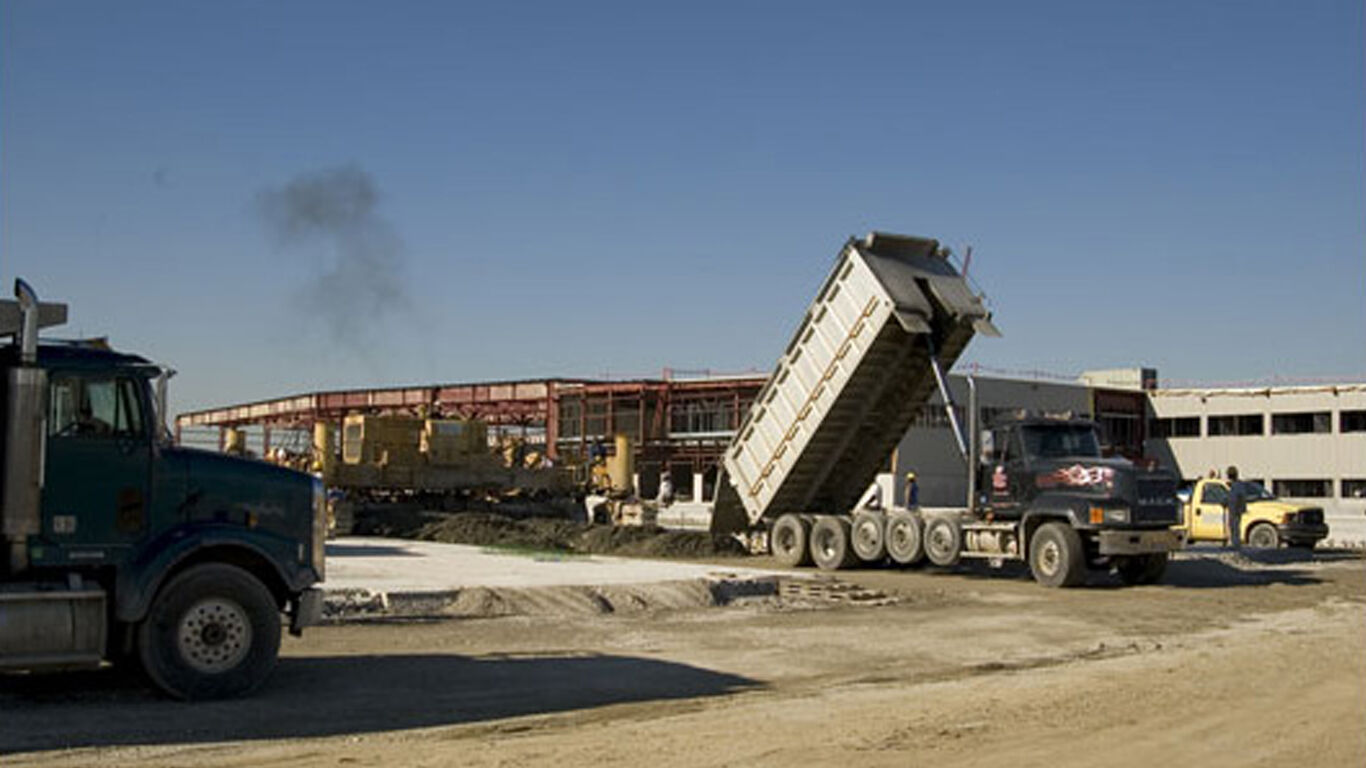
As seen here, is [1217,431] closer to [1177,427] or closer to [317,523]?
[1177,427]

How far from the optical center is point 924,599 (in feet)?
62.4

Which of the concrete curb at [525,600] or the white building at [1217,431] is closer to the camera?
the concrete curb at [525,600]

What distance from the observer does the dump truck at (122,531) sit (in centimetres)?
935

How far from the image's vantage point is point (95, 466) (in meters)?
9.80

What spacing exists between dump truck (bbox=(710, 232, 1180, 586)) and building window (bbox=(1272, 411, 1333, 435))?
3863 cm

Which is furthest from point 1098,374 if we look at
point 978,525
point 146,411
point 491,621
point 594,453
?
point 146,411

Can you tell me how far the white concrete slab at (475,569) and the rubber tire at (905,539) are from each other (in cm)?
242

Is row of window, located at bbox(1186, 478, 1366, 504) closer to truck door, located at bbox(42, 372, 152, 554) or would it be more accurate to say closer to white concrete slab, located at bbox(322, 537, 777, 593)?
white concrete slab, located at bbox(322, 537, 777, 593)

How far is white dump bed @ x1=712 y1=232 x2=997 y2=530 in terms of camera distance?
2128cm

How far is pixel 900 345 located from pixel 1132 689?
1112cm

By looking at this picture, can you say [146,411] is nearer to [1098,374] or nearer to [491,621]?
[491,621]

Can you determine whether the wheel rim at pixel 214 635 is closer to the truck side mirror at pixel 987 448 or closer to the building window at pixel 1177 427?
the truck side mirror at pixel 987 448

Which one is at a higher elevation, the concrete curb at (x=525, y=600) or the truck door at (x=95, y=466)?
the truck door at (x=95, y=466)

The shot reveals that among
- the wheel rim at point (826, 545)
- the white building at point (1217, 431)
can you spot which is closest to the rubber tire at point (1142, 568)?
the wheel rim at point (826, 545)
